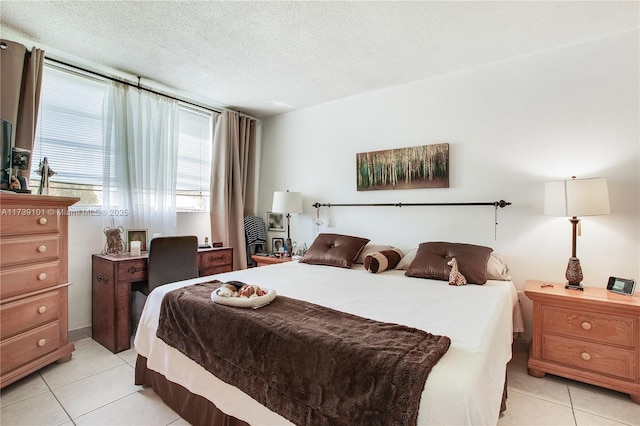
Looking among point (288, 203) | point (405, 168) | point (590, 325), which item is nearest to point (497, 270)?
point (590, 325)

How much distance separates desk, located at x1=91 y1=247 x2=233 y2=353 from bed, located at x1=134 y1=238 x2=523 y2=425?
0.74m

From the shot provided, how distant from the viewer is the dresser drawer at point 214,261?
3271mm

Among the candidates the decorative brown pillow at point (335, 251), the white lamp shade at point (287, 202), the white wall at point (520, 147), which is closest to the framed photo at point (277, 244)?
the white lamp shade at point (287, 202)

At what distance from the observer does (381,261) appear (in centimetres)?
266

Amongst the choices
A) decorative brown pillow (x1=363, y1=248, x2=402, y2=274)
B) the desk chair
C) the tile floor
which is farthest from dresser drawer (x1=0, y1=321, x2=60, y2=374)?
decorative brown pillow (x1=363, y1=248, x2=402, y2=274)

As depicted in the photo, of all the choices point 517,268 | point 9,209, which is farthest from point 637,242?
point 9,209

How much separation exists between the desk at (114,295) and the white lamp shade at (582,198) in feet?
11.0

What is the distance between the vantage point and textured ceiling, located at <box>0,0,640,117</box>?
2.03 meters

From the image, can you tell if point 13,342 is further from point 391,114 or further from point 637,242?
point 637,242

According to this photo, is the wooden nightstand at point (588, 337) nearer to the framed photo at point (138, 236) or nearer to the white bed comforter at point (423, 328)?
the white bed comforter at point (423, 328)

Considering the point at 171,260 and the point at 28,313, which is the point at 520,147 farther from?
the point at 28,313

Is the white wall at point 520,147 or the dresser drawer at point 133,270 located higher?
the white wall at point 520,147

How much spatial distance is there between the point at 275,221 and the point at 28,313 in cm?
266

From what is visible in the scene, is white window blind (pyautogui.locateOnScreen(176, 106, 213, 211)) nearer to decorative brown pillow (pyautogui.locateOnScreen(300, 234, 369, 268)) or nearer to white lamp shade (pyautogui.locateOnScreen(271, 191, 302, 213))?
white lamp shade (pyautogui.locateOnScreen(271, 191, 302, 213))
